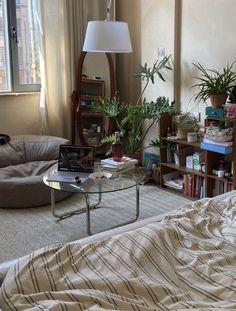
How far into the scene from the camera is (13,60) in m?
4.37

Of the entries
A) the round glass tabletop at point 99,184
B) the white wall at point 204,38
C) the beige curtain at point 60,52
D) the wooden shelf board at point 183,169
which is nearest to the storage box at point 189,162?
the wooden shelf board at point 183,169

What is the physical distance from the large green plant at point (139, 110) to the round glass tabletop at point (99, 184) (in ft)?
3.30

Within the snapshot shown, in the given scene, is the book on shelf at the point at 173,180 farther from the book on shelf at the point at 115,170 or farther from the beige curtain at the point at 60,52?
the beige curtain at the point at 60,52

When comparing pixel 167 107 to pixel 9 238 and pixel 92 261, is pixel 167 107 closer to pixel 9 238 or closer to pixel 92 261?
pixel 9 238

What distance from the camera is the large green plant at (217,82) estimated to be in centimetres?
341

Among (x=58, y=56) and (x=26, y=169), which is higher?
(x=58, y=56)

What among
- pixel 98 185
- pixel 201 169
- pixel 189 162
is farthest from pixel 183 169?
pixel 98 185

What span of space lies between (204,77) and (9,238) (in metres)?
2.23

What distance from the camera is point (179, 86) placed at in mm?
3986

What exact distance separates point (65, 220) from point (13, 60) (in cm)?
208

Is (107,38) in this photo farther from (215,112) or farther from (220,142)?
(220,142)

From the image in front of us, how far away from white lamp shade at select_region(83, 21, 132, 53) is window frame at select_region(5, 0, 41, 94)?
0.99m

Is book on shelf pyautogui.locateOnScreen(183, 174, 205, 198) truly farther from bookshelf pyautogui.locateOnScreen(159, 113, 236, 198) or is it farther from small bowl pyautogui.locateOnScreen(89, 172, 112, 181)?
small bowl pyautogui.locateOnScreen(89, 172, 112, 181)

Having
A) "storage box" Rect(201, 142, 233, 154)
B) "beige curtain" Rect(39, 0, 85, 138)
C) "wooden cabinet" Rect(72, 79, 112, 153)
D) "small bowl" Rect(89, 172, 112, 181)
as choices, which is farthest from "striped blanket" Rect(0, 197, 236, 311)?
"beige curtain" Rect(39, 0, 85, 138)
